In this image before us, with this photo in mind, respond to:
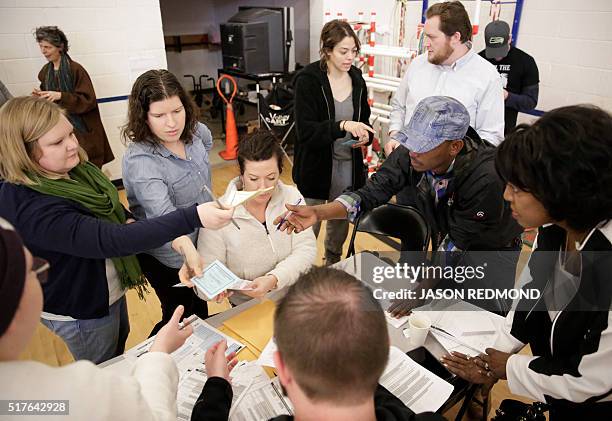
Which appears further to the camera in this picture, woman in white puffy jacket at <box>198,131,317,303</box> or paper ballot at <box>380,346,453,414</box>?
woman in white puffy jacket at <box>198,131,317,303</box>

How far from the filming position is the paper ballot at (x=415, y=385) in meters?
1.32

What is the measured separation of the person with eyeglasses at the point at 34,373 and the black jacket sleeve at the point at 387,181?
5.12 ft

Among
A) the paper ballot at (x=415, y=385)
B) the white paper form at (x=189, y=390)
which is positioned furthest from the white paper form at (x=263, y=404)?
the paper ballot at (x=415, y=385)

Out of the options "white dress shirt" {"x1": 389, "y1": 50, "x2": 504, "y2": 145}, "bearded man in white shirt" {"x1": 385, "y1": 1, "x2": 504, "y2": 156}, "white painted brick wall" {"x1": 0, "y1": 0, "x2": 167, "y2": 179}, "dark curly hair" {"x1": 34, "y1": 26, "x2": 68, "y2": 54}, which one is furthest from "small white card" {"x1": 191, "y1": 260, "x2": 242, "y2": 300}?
"dark curly hair" {"x1": 34, "y1": 26, "x2": 68, "y2": 54}

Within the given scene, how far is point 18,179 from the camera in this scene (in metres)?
1.43

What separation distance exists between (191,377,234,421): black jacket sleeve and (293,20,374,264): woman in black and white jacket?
70.5 inches

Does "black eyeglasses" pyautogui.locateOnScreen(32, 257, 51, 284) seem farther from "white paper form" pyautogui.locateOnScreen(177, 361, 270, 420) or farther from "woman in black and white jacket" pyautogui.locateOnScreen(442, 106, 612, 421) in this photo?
"woman in black and white jacket" pyautogui.locateOnScreen(442, 106, 612, 421)

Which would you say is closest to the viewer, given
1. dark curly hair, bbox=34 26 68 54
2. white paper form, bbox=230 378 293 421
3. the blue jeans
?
white paper form, bbox=230 378 293 421

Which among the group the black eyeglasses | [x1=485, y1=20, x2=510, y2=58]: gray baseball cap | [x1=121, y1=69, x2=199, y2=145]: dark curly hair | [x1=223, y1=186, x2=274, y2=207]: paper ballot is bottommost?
[x1=223, y1=186, x2=274, y2=207]: paper ballot

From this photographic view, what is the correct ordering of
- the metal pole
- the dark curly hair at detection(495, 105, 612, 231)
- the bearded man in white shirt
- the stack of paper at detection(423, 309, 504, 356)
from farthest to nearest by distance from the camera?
the metal pole
the bearded man in white shirt
the stack of paper at detection(423, 309, 504, 356)
the dark curly hair at detection(495, 105, 612, 231)

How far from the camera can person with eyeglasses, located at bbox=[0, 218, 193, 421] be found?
0.71 meters

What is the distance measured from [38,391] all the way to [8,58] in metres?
4.39

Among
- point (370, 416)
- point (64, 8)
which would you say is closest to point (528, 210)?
point (370, 416)

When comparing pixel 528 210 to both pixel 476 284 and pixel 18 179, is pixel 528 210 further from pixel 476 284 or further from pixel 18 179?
pixel 18 179
